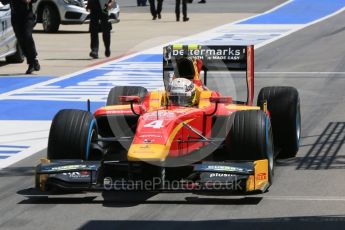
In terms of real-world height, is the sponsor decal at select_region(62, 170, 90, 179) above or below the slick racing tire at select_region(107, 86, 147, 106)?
below

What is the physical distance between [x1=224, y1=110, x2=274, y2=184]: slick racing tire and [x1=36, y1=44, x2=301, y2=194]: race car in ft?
0.03

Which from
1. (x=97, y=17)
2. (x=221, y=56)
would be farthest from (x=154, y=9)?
(x=221, y=56)

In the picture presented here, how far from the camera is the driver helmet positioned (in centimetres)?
1124

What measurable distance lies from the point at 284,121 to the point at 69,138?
2825 mm

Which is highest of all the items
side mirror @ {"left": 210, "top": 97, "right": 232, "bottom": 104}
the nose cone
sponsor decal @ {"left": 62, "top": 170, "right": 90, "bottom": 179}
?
side mirror @ {"left": 210, "top": 97, "right": 232, "bottom": 104}

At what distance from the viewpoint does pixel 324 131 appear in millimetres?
13906

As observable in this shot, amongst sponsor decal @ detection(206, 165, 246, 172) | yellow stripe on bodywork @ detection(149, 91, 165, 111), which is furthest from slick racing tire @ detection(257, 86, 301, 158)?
sponsor decal @ detection(206, 165, 246, 172)

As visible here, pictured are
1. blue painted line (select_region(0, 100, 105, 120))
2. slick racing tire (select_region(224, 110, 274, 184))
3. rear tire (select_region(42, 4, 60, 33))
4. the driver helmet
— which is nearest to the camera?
slick racing tire (select_region(224, 110, 274, 184))

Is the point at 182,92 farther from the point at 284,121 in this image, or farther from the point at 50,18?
the point at 50,18

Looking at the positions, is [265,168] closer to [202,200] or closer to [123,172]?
[202,200]

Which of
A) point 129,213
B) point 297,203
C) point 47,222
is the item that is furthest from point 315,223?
point 47,222

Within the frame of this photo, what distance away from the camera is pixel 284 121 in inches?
477

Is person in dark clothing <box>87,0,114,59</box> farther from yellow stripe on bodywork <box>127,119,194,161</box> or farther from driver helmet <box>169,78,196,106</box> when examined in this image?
yellow stripe on bodywork <box>127,119,194,161</box>

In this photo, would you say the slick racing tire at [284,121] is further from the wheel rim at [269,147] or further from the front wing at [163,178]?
the front wing at [163,178]
